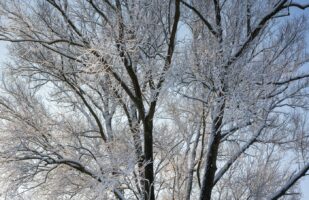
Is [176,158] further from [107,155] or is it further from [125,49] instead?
[125,49]

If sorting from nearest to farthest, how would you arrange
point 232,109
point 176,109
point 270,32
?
point 232,109, point 270,32, point 176,109

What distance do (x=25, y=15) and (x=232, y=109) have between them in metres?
4.86

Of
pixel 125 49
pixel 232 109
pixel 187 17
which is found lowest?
pixel 232 109

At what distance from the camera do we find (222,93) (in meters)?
6.72

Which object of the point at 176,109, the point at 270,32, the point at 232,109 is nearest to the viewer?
the point at 232,109

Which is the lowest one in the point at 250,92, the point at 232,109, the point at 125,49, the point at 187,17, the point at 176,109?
the point at 232,109

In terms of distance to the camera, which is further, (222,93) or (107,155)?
(107,155)

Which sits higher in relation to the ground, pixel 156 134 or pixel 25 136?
pixel 156 134

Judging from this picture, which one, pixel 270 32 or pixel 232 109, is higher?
pixel 270 32

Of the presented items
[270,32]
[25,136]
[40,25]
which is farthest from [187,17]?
[25,136]

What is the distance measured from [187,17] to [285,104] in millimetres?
2845

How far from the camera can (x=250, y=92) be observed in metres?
6.76

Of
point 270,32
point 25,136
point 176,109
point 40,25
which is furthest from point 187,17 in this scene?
point 25,136

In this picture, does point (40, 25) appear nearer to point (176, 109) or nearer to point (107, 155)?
point (107, 155)
